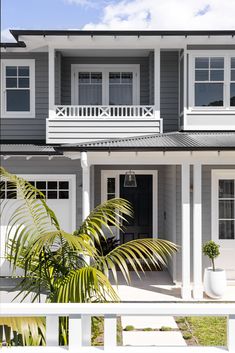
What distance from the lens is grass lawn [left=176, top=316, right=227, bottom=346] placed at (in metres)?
5.80

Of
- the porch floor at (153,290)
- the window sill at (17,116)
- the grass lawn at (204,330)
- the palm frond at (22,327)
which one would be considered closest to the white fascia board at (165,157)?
the porch floor at (153,290)

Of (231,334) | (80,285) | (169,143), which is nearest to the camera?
(231,334)

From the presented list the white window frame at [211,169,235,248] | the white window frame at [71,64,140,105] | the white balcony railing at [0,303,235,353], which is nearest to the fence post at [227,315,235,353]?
the white balcony railing at [0,303,235,353]

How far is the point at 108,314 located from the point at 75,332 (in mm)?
263

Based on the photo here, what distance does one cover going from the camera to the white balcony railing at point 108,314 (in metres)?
2.70

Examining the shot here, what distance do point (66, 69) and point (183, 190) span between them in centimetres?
547

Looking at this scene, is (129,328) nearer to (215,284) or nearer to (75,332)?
(215,284)

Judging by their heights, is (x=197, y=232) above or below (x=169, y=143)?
below

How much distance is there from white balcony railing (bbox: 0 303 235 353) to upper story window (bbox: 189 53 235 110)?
25.7ft

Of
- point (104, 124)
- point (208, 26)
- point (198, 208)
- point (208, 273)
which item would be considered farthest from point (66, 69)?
point (208, 273)

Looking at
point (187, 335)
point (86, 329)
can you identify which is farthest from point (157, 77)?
point (86, 329)

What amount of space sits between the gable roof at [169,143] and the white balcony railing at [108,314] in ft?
16.7

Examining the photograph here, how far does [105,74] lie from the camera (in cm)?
1133

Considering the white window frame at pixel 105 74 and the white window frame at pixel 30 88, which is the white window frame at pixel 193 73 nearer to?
the white window frame at pixel 105 74
